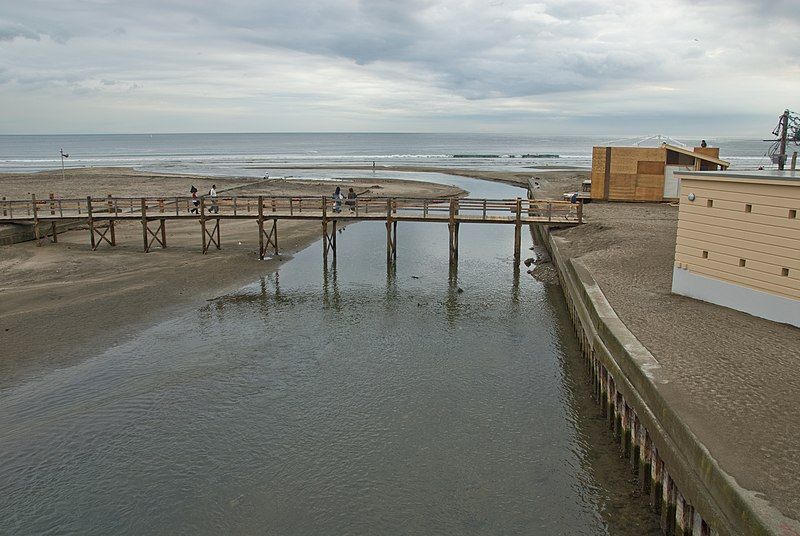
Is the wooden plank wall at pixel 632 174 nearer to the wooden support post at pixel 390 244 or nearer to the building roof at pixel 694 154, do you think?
the building roof at pixel 694 154

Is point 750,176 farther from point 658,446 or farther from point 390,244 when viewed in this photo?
point 390,244

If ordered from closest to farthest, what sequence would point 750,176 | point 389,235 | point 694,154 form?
point 750,176, point 389,235, point 694,154

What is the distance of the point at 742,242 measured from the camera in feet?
50.9

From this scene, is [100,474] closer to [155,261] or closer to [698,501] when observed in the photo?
[698,501]

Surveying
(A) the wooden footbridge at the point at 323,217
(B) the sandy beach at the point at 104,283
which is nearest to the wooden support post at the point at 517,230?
(A) the wooden footbridge at the point at 323,217

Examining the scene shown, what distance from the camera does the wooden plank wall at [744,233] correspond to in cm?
1438

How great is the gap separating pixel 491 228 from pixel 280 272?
18.1m

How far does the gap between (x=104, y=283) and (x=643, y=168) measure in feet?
96.7

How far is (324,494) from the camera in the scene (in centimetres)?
1126

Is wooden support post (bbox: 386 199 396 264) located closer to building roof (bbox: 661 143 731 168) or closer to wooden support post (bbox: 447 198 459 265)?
wooden support post (bbox: 447 198 459 265)

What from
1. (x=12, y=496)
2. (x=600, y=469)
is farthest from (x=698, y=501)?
(x=12, y=496)

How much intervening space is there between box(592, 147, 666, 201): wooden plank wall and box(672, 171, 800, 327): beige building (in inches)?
814

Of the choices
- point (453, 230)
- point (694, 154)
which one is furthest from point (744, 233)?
point (694, 154)

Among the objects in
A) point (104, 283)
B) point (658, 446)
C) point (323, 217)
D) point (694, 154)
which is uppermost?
point (694, 154)
